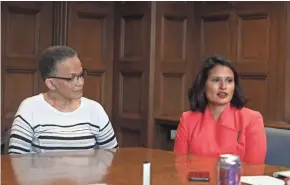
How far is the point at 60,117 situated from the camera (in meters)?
2.70

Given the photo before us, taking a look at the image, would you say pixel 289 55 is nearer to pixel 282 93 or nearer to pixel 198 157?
pixel 282 93

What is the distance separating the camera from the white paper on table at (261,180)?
6.19ft

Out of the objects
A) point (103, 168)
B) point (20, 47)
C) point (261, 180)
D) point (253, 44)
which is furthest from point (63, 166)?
point (253, 44)

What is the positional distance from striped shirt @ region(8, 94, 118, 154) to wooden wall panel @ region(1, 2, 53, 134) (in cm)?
142

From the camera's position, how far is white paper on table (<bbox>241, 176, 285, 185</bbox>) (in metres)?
1.89

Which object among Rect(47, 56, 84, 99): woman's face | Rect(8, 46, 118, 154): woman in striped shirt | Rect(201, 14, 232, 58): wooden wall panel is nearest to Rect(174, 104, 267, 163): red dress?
Rect(8, 46, 118, 154): woman in striped shirt

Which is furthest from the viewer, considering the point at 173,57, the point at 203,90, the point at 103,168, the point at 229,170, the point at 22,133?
the point at 173,57

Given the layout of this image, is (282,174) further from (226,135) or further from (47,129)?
(47,129)

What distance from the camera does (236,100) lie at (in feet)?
9.78

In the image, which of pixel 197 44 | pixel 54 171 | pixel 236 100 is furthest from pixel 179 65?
pixel 54 171

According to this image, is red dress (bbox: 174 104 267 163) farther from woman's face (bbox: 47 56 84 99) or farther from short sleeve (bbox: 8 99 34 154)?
short sleeve (bbox: 8 99 34 154)

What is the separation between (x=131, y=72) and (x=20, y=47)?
904mm

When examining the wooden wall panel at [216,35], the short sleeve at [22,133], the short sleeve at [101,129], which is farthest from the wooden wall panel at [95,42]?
the short sleeve at [22,133]

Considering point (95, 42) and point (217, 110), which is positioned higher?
point (95, 42)
